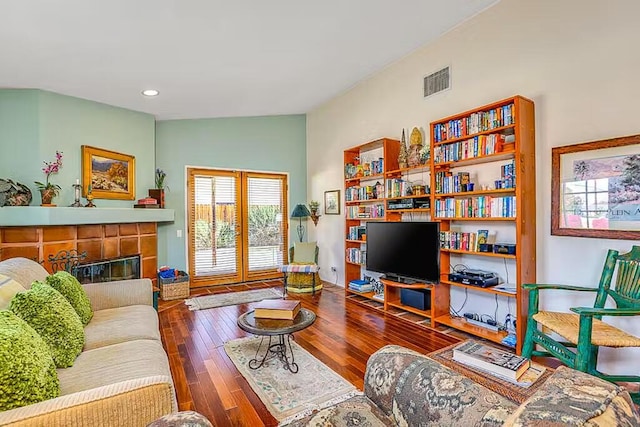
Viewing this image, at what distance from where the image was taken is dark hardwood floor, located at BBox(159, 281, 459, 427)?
223 centimetres

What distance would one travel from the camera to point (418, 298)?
3896 millimetres

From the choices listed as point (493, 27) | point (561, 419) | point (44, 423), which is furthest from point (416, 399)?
point (493, 27)

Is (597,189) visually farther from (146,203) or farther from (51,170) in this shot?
(51,170)

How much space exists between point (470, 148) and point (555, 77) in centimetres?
86

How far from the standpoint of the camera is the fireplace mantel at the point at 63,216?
355 centimetres

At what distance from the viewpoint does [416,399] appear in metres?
1.02

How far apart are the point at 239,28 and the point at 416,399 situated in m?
3.25

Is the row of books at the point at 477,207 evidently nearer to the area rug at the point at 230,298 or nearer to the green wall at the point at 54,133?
the area rug at the point at 230,298

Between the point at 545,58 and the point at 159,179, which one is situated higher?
the point at 545,58

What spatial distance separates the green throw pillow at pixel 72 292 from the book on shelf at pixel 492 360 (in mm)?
2509

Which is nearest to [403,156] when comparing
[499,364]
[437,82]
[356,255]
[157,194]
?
[437,82]

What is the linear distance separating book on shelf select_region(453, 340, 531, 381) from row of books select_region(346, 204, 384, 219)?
2.90 meters

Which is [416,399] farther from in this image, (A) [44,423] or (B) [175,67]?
(B) [175,67]

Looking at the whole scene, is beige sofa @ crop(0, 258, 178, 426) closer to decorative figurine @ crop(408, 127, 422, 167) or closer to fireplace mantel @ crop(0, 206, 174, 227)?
fireplace mantel @ crop(0, 206, 174, 227)
